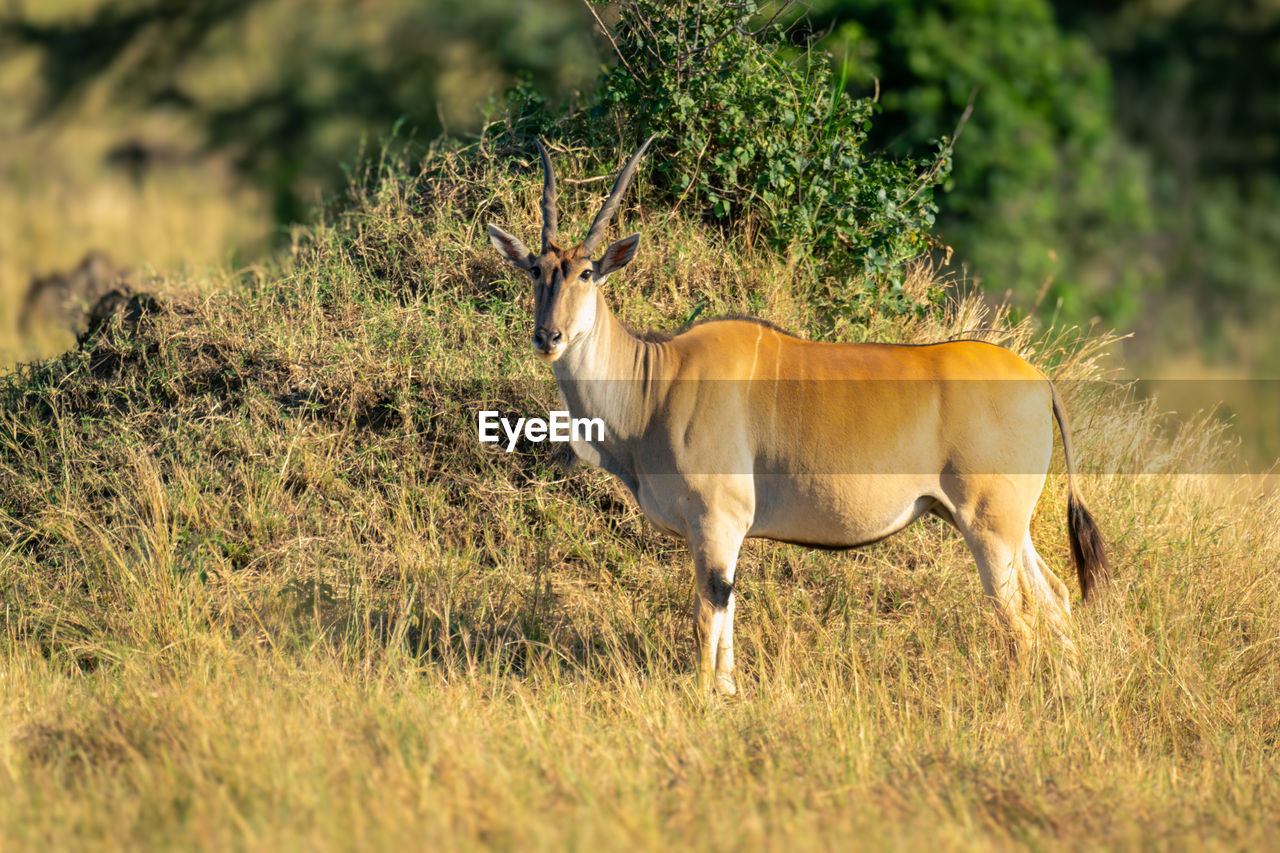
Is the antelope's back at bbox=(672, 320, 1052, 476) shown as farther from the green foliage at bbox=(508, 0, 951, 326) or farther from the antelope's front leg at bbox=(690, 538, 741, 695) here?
the green foliage at bbox=(508, 0, 951, 326)

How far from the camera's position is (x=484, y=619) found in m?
6.02

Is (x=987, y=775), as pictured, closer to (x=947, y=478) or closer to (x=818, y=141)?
(x=947, y=478)

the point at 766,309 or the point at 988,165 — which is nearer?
the point at 766,309

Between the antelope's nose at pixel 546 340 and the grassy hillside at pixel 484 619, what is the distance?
4.83 feet

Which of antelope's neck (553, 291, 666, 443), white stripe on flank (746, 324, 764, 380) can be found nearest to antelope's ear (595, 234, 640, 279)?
antelope's neck (553, 291, 666, 443)

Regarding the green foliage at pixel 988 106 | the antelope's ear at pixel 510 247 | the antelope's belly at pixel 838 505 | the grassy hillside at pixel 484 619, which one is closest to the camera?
the grassy hillside at pixel 484 619

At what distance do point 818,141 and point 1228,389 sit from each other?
32.5ft

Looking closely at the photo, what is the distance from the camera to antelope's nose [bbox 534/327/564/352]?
16.6ft

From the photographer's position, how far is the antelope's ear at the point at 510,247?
550 centimetres

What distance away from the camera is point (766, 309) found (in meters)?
7.45

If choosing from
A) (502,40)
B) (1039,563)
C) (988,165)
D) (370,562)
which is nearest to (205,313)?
(370,562)

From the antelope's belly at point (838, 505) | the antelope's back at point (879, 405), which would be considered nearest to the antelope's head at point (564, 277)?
the antelope's back at point (879, 405)

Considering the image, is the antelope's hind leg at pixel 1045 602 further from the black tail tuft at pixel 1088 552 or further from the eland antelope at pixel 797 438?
the black tail tuft at pixel 1088 552

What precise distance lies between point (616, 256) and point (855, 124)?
3891 mm
